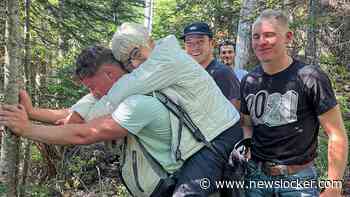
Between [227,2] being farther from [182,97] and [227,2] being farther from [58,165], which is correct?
[182,97]

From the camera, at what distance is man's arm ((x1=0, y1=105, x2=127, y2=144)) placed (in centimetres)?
259

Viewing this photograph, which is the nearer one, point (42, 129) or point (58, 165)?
point (42, 129)

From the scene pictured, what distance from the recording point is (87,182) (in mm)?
7988

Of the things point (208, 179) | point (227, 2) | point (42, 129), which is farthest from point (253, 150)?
point (227, 2)

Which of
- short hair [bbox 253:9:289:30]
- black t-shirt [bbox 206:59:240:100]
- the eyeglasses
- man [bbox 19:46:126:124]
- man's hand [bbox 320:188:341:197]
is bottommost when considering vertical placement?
man's hand [bbox 320:188:341:197]

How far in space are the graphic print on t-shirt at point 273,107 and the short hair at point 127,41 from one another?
3.39 ft

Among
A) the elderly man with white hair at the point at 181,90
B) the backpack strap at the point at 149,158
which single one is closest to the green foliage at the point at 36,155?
the elderly man with white hair at the point at 181,90

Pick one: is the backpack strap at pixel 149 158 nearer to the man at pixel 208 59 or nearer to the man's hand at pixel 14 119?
the man's hand at pixel 14 119

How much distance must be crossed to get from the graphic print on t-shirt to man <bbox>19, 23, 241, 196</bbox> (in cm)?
42

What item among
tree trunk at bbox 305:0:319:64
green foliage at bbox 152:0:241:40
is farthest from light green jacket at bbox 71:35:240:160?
green foliage at bbox 152:0:241:40

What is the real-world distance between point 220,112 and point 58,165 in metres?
4.92

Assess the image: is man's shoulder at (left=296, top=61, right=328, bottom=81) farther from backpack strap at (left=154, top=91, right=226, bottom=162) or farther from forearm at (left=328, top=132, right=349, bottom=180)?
backpack strap at (left=154, top=91, right=226, bottom=162)

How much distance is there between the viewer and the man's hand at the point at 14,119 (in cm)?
274

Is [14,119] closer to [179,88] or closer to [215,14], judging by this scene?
→ [179,88]
